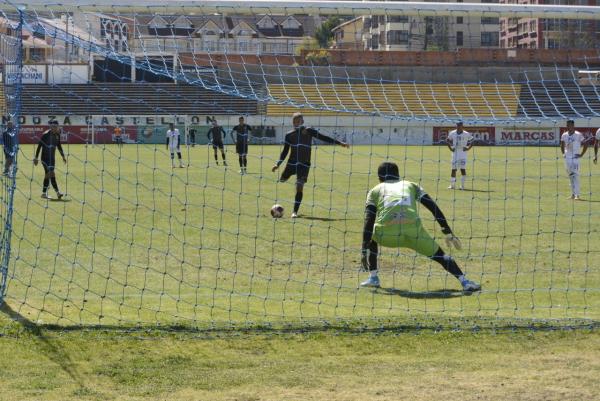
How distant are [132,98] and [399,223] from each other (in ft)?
53.2

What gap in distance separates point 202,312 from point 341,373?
7.71ft

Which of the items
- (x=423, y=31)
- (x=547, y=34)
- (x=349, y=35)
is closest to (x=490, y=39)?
(x=547, y=34)

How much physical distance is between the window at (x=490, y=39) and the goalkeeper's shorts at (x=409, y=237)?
9.93 ft

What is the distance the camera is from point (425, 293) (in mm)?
10320

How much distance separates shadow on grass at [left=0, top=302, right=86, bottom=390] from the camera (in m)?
7.20

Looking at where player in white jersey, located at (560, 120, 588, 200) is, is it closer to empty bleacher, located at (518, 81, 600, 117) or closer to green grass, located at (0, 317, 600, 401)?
empty bleacher, located at (518, 81, 600, 117)

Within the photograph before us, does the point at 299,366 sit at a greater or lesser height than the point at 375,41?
lesser

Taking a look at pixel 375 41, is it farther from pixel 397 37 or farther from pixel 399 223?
pixel 399 223

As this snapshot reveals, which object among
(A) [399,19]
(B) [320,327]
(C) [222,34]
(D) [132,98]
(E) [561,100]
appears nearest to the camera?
(B) [320,327]

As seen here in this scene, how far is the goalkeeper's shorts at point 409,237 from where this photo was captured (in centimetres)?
1008

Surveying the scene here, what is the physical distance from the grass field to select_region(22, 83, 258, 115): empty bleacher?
23.6 ft

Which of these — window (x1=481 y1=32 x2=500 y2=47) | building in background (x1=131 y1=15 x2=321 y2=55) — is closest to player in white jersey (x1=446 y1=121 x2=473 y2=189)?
window (x1=481 y1=32 x2=500 y2=47)

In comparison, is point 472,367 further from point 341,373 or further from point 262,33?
point 262,33

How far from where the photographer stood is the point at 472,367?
7.48 metres
